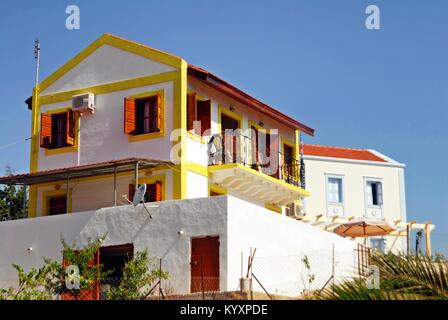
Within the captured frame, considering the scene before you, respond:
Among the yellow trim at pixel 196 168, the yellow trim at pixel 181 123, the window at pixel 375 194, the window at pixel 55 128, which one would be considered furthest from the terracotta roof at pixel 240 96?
the window at pixel 375 194

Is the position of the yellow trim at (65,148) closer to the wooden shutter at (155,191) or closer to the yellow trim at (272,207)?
the wooden shutter at (155,191)

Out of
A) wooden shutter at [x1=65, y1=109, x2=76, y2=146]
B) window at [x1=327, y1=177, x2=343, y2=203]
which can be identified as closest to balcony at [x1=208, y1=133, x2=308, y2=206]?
wooden shutter at [x1=65, y1=109, x2=76, y2=146]

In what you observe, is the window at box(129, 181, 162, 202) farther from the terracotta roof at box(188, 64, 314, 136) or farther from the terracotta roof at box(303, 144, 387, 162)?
the terracotta roof at box(303, 144, 387, 162)

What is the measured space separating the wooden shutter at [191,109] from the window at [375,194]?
19.5m

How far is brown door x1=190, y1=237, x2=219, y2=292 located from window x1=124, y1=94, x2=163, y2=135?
203 inches

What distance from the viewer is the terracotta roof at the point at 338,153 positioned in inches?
1695

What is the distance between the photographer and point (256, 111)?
1169 inches

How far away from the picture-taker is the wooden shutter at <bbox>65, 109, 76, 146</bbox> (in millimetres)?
27422

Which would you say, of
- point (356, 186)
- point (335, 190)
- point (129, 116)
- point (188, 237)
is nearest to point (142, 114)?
point (129, 116)

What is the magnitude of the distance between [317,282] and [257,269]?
2272 mm

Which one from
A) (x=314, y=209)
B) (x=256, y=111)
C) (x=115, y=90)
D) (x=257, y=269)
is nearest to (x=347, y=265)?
(x=257, y=269)

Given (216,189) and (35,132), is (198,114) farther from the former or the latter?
(35,132)

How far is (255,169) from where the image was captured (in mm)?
28188

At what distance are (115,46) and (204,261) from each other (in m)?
8.99
